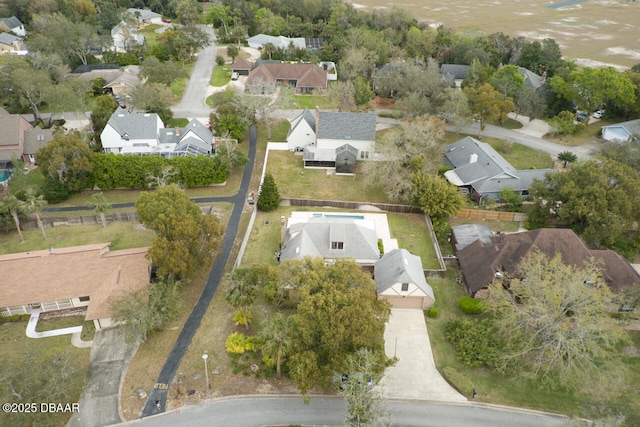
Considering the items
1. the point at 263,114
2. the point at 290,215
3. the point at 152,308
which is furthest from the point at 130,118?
the point at 152,308

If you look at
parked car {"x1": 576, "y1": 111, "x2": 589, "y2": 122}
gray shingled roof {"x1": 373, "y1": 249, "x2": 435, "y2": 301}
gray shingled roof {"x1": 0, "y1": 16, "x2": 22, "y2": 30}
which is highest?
gray shingled roof {"x1": 0, "y1": 16, "x2": 22, "y2": 30}

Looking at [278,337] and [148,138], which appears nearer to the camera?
[278,337]

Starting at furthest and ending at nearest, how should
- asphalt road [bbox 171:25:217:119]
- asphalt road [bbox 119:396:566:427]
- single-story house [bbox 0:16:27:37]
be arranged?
single-story house [bbox 0:16:27:37] → asphalt road [bbox 171:25:217:119] → asphalt road [bbox 119:396:566:427]

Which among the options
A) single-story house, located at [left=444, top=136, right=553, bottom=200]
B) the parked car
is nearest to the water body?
the parked car

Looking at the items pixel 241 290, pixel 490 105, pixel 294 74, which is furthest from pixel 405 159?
pixel 294 74

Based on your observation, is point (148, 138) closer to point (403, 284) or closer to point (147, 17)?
point (403, 284)

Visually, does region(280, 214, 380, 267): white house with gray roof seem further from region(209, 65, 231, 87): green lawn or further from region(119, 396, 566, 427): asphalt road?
region(209, 65, 231, 87): green lawn

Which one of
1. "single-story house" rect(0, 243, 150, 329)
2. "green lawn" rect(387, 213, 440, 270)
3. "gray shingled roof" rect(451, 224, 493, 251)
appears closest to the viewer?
"single-story house" rect(0, 243, 150, 329)

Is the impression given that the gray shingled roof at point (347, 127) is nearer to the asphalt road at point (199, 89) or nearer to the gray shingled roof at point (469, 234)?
the gray shingled roof at point (469, 234)
